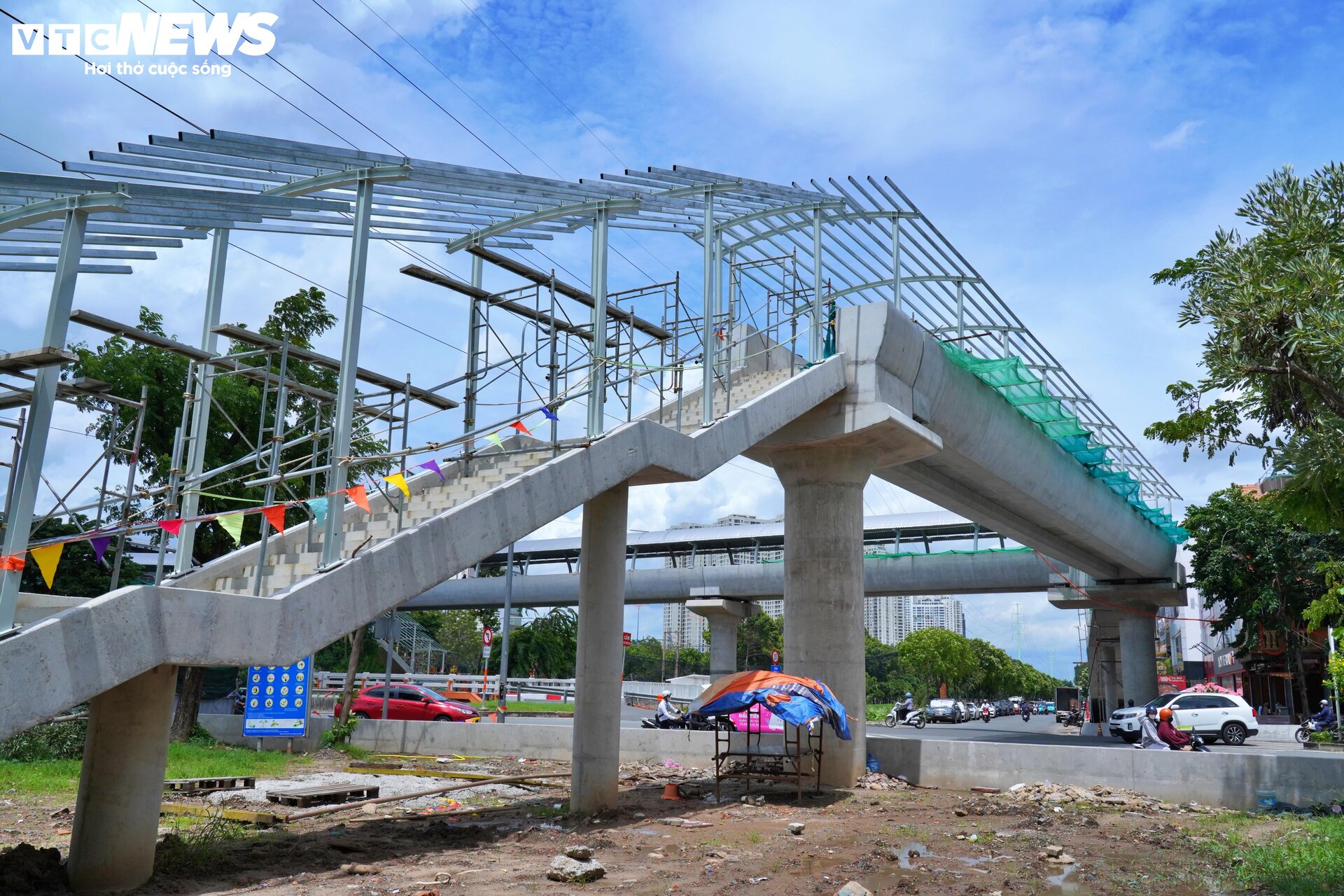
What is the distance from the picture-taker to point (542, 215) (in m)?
14.2

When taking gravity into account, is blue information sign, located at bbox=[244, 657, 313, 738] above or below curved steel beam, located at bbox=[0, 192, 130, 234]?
below

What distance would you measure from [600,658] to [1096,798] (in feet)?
28.1

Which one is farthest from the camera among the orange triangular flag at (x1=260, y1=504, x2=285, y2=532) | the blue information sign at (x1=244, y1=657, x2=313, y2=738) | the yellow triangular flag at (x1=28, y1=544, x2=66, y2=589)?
the blue information sign at (x1=244, y1=657, x2=313, y2=738)

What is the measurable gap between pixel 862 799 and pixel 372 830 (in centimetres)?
824

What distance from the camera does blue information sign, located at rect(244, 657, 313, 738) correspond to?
23406mm

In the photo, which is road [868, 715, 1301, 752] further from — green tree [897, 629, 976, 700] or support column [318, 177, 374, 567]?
green tree [897, 629, 976, 700]

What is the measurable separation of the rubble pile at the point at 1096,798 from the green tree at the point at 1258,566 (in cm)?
2433

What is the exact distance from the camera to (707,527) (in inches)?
2477

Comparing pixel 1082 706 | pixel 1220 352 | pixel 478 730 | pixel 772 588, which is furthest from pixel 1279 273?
pixel 1082 706

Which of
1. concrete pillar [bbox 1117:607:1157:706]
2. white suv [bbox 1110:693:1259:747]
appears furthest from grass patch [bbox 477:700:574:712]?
concrete pillar [bbox 1117:607:1157:706]

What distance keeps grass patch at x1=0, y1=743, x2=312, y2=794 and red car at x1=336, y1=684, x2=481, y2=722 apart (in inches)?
244

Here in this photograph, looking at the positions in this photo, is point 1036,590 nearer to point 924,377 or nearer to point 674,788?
point 924,377

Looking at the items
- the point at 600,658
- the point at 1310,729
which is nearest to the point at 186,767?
the point at 600,658

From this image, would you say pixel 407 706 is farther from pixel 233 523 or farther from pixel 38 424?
pixel 38 424
